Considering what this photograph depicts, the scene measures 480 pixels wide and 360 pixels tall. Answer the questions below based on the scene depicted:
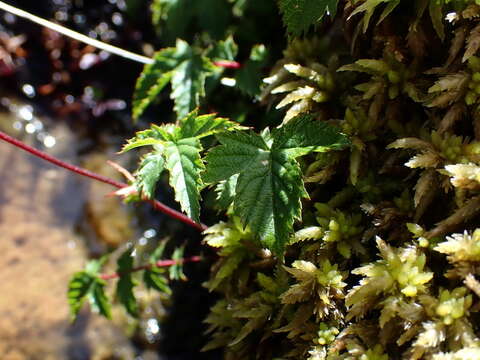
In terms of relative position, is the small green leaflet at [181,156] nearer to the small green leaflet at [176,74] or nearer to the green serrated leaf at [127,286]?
the small green leaflet at [176,74]

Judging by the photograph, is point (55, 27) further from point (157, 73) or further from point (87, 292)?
point (87, 292)

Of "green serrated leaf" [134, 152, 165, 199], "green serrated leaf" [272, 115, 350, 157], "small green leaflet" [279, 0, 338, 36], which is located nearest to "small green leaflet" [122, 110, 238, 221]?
"green serrated leaf" [134, 152, 165, 199]

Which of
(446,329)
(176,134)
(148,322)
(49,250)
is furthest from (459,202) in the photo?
(49,250)

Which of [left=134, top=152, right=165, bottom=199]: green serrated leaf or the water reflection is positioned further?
the water reflection

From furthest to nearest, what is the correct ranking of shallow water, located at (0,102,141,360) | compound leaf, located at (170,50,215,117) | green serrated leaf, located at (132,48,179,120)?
shallow water, located at (0,102,141,360)
green serrated leaf, located at (132,48,179,120)
compound leaf, located at (170,50,215,117)

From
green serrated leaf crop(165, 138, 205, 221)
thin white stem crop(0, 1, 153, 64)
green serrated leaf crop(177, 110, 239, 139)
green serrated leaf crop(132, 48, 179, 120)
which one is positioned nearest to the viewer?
green serrated leaf crop(165, 138, 205, 221)

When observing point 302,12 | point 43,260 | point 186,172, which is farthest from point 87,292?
point 302,12

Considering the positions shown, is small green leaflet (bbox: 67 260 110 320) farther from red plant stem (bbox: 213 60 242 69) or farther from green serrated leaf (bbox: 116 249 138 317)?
red plant stem (bbox: 213 60 242 69)
